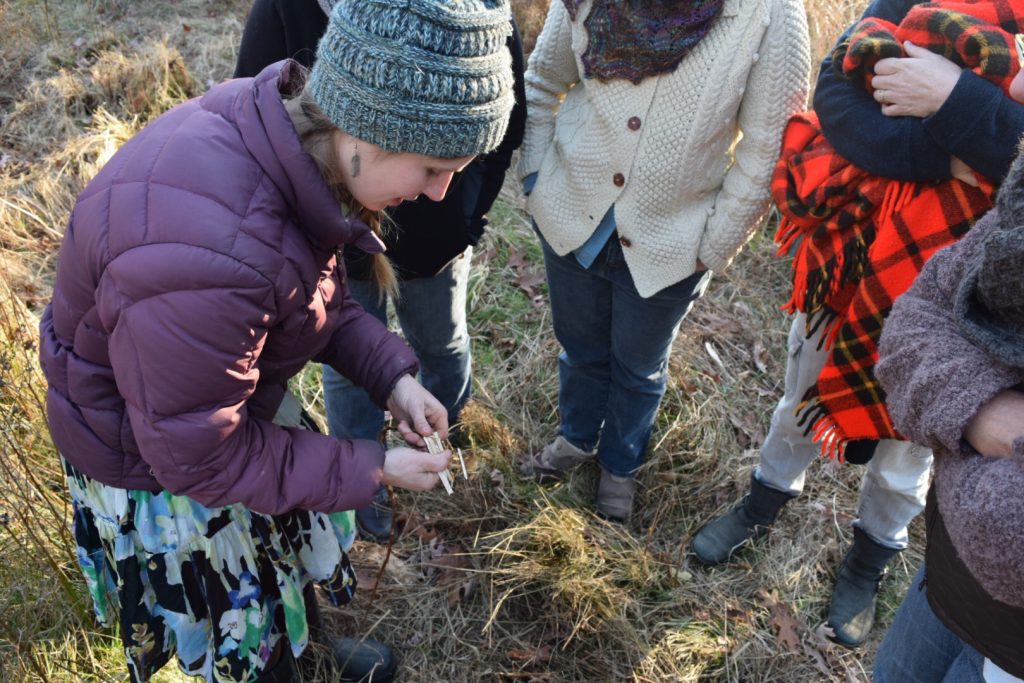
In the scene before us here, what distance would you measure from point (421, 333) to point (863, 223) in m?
1.46

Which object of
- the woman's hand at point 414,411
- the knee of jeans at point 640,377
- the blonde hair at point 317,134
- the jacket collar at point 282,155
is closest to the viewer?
the jacket collar at point 282,155

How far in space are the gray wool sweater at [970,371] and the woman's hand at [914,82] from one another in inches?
18.3

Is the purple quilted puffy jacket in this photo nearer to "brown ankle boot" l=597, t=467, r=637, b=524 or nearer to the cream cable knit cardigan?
→ the cream cable knit cardigan

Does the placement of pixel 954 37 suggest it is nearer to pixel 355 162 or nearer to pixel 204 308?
pixel 355 162

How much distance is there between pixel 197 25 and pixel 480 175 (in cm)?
477

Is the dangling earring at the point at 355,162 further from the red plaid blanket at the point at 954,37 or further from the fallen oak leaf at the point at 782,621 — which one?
the fallen oak leaf at the point at 782,621

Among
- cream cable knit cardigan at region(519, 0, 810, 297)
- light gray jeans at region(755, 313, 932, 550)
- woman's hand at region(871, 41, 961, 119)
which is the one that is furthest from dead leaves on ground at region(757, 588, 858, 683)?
woman's hand at region(871, 41, 961, 119)

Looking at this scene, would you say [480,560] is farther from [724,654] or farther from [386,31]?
[386,31]

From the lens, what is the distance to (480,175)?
2395mm

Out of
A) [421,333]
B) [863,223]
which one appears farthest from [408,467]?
[863,223]

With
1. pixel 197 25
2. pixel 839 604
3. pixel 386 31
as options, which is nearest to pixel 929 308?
pixel 386 31

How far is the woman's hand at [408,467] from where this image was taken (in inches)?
67.1

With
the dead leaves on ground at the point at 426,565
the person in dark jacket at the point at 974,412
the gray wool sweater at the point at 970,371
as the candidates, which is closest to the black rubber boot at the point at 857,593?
the person in dark jacket at the point at 974,412

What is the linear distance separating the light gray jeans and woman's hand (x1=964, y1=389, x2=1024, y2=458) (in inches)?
38.6
